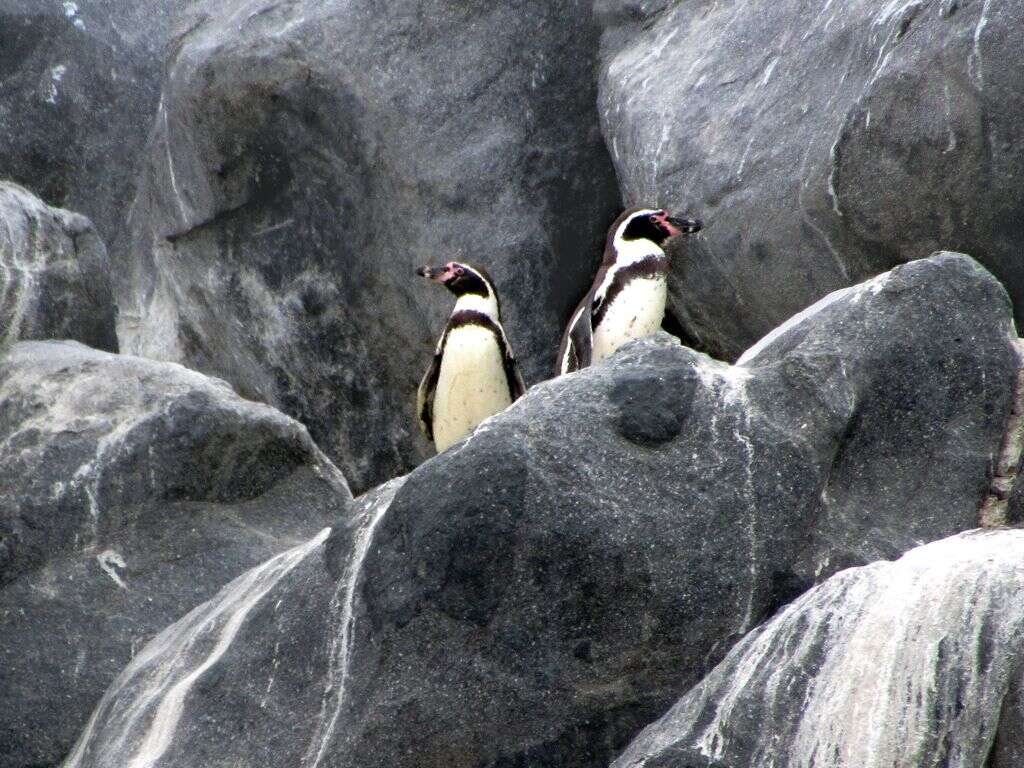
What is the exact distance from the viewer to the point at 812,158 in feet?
17.8

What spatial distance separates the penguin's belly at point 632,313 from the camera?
6332mm

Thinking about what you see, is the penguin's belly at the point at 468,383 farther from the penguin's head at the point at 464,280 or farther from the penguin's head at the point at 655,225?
the penguin's head at the point at 655,225

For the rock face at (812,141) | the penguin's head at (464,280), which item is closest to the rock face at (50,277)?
the penguin's head at (464,280)

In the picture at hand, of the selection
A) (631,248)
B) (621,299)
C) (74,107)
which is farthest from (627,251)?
(74,107)

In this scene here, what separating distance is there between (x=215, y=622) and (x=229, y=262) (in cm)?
330

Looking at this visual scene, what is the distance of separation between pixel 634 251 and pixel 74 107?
12.8ft

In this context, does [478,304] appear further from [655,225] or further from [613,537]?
[613,537]

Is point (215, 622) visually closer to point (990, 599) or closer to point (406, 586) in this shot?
point (406, 586)

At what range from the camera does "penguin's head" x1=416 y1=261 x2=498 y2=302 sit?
6520mm

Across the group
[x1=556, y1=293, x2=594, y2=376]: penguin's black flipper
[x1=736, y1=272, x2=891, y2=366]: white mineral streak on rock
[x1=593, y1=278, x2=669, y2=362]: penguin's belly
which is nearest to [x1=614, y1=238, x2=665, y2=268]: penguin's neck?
[x1=593, y1=278, x2=669, y2=362]: penguin's belly

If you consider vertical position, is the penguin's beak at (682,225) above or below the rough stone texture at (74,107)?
below

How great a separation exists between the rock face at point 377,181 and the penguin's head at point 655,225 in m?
0.82

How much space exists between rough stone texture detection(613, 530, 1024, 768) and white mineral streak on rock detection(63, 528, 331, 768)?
1.35 m

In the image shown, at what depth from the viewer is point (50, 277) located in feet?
22.0
